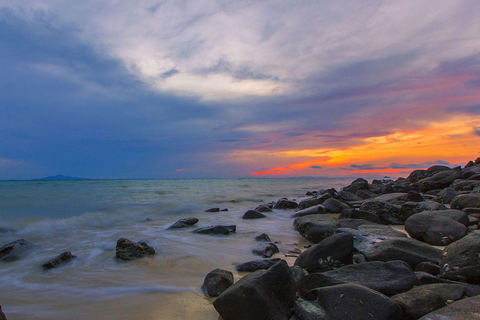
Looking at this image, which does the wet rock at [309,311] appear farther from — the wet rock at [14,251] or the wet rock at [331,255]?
the wet rock at [14,251]

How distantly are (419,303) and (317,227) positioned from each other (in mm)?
3587

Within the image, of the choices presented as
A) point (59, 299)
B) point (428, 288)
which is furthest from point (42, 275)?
point (428, 288)

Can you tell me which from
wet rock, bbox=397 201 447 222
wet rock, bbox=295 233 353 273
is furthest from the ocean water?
wet rock, bbox=397 201 447 222

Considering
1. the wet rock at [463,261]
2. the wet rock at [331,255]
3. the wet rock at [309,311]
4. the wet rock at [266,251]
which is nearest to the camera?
the wet rock at [309,311]

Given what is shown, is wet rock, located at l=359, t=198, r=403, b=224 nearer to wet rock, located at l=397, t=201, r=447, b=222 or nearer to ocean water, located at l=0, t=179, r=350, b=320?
wet rock, located at l=397, t=201, r=447, b=222

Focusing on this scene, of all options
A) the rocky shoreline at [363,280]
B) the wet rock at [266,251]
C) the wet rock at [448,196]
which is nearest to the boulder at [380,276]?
the rocky shoreline at [363,280]

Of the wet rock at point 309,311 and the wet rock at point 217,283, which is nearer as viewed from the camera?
the wet rock at point 309,311

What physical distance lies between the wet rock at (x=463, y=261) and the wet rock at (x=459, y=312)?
82 centimetres

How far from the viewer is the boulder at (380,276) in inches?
110

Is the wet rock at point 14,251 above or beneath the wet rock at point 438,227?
beneath

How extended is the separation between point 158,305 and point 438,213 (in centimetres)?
542

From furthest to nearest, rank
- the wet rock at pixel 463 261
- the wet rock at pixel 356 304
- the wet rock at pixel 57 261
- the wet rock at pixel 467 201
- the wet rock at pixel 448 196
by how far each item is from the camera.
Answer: the wet rock at pixel 448 196 → the wet rock at pixel 467 201 → the wet rock at pixel 57 261 → the wet rock at pixel 463 261 → the wet rock at pixel 356 304

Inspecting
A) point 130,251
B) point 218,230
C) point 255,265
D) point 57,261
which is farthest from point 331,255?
point 57,261

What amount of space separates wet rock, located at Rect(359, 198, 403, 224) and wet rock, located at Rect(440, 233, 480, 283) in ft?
13.2
